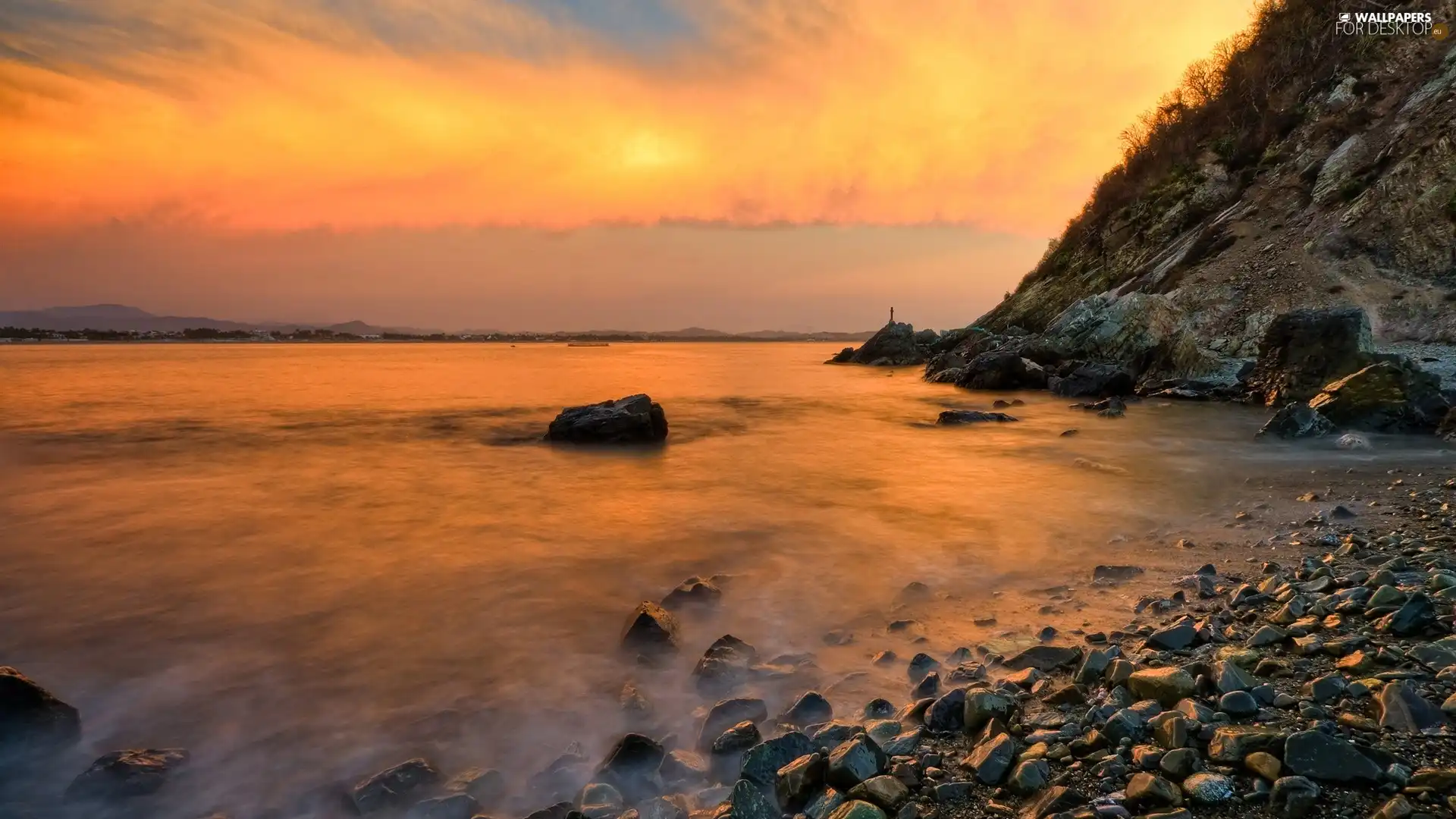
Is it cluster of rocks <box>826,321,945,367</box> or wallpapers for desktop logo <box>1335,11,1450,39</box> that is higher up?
wallpapers for desktop logo <box>1335,11,1450,39</box>

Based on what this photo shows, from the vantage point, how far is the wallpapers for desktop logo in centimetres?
2807

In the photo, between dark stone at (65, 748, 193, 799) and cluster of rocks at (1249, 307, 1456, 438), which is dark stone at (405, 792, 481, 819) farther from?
cluster of rocks at (1249, 307, 1456, 438)

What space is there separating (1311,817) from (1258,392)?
20381 mm

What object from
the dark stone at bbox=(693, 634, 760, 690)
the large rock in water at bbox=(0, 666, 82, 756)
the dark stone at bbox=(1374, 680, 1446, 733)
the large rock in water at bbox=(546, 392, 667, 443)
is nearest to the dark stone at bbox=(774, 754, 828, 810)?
the dark stone at bbox=(693, 634, 760, 690)

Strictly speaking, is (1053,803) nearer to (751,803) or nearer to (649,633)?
(751,803)

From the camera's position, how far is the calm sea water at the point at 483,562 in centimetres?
396

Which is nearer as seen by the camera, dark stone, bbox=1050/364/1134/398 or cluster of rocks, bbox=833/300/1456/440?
cluster of rocks, bbox=833/300/1456/440

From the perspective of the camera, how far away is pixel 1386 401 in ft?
40.8

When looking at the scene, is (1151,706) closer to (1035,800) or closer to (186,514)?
(1035,800)

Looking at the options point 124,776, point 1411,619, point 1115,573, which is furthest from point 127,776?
point 1115,573

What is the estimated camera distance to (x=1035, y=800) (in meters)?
2.63

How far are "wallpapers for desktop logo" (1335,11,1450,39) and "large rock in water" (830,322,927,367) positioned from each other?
27606 millimetres

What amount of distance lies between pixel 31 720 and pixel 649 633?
11.3 ft

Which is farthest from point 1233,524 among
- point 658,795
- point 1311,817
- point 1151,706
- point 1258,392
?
point 1258,392
